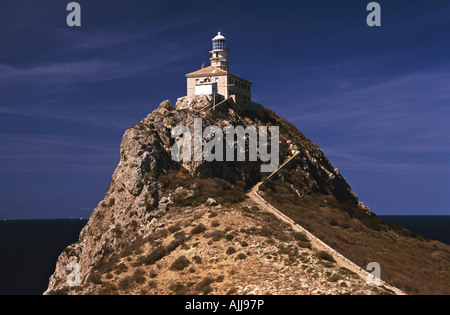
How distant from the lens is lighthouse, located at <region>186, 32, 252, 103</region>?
101 m

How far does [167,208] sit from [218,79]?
125 feet

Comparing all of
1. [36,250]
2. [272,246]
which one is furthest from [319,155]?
[36,250]

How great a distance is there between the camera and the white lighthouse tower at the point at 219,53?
108m

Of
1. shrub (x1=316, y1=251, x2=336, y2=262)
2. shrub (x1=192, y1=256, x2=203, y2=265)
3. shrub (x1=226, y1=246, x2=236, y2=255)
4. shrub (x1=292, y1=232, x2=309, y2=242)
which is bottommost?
shrub (x1=192, y1=256, x2=203, y2=265)

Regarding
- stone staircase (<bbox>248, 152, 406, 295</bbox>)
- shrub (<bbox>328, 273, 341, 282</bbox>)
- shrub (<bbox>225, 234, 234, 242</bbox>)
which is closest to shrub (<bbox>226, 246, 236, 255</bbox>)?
shrub (<bbox>225, 234, 234, 242</bbox>)

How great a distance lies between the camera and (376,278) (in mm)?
52406

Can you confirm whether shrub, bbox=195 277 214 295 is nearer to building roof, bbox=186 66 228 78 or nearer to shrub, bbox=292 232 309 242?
shrub, bbox=292 232 309 242

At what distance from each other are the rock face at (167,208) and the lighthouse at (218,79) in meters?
3.92

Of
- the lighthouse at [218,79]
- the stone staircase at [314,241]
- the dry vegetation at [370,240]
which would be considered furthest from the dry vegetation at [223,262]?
the lighthouse at [218,79]

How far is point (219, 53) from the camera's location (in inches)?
4254

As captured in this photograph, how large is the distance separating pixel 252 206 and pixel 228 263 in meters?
19.1

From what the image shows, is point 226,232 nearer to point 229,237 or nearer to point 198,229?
point 229,237

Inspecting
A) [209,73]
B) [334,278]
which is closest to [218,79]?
[209,73]

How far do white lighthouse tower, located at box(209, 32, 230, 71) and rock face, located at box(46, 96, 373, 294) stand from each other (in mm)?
12235
